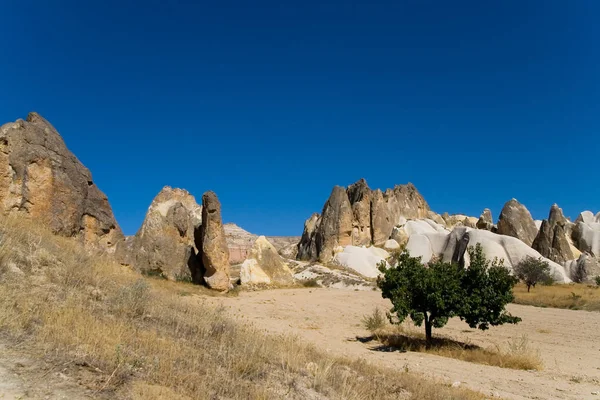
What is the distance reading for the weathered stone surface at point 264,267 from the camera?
2397 cm

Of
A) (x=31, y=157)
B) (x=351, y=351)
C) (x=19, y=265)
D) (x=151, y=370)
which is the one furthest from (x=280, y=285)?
(x=151, y=370)

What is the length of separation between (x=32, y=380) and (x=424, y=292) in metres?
9.58

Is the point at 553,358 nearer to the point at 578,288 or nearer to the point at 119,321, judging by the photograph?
the point at 119,321

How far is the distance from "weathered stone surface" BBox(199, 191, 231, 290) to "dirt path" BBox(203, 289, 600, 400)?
143 centimetres

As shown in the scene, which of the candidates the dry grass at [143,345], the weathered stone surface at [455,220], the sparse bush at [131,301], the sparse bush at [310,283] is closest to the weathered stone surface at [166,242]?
the sparse bush at [310,283]

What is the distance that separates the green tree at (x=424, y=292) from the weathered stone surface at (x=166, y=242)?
40.6 feet

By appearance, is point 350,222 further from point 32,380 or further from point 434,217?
point 32,380

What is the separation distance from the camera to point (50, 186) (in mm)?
10531

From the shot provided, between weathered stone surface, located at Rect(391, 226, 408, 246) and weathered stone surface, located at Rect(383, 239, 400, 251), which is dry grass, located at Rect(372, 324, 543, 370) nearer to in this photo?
weathered stone surface, located at Rect(383, 239, 400, 251)

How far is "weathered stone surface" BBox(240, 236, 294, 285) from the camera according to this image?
24.0 m

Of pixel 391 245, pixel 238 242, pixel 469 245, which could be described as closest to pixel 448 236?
pixel 469 245

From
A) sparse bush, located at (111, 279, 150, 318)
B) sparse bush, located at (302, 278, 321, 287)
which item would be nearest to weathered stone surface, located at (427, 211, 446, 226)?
sparse bush, located at (302, 278, 321, 287)

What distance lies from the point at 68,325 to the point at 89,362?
2.93 feet

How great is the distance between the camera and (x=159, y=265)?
20688 mm
